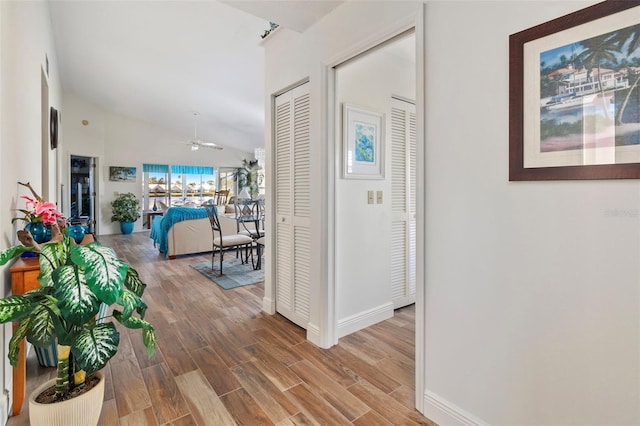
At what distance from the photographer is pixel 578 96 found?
108 centimetres

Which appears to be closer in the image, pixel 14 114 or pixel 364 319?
pixel 14 114

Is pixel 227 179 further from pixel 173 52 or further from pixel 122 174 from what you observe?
pixel 173 52

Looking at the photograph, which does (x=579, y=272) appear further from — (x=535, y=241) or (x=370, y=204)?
(x=370, y=204)

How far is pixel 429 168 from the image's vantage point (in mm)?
1583

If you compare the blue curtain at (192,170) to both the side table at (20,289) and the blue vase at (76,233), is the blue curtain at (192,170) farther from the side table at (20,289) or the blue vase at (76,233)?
the side table at (20,289)

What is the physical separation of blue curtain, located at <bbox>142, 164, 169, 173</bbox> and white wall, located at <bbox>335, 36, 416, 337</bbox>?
8.42 meters

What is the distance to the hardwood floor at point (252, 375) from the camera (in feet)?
5.34

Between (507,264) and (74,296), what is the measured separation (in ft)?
5.77

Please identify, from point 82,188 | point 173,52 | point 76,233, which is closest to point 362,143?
point 76,233

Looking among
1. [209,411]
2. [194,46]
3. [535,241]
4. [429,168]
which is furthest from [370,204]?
[194,46]

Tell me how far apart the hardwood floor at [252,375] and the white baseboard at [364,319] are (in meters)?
0.06

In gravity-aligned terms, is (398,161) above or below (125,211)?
above

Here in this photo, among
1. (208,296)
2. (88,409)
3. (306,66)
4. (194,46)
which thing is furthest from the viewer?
(194,46)

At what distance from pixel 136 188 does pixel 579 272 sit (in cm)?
996
